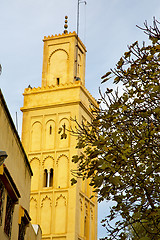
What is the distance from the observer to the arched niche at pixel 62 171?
31228 mm

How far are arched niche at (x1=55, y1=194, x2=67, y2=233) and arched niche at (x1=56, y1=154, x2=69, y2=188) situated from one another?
0.74 meters

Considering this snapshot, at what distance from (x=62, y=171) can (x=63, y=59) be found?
289 inches

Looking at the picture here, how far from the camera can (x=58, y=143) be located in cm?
3231

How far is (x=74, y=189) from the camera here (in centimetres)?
3042

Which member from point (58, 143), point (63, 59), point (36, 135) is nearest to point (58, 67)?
point (63, 59)

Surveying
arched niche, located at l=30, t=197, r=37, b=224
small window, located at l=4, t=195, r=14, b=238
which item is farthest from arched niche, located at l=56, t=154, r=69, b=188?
small window, located at l=4, t=195, r=14, b=238

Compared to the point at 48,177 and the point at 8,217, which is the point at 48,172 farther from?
the point at 8,217

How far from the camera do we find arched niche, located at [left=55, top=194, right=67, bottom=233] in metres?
30.2

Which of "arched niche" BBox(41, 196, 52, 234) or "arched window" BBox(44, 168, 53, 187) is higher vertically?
"arched window" BBox(44, 168, 53, 187)

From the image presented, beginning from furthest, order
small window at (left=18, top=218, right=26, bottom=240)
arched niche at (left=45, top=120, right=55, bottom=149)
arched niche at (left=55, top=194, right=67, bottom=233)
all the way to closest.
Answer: arched niche at (left=45, top=120, right=55, bottom=149) → arched niche at (left=55, top=194, right=67, bottom=233) → small window at (left=18, top=218, right=26, bottom=240)

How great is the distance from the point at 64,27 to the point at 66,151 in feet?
29.3

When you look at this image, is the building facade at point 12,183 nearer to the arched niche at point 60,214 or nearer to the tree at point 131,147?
the tree at point 131,147

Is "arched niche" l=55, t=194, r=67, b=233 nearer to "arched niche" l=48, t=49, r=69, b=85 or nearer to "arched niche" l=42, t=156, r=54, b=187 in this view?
"arched niche" l=42, t=156, r=54, b=187

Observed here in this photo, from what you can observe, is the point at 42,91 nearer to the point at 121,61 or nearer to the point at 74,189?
the point at 74,189
